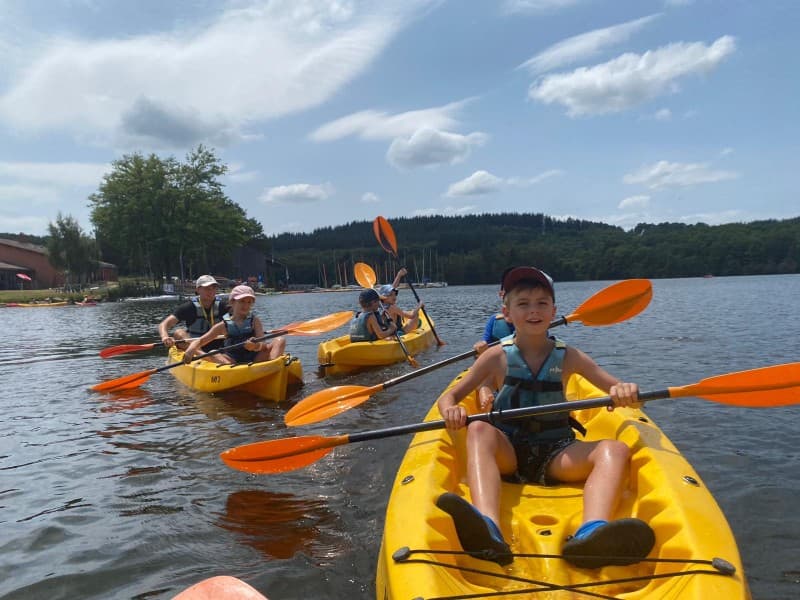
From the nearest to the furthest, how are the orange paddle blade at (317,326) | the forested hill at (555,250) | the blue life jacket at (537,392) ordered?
the blue life jacket at (537,392) → the orange paddle blade at (317,326) → the forested hill at (555,250)

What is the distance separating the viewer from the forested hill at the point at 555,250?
2847 inches

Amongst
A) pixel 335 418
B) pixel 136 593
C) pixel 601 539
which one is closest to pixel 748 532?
pixel 601 539

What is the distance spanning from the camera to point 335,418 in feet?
20.3

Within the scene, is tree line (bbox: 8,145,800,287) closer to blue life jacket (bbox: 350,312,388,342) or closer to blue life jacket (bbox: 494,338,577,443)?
blue life jacket (bbox: 350,312,388,342)

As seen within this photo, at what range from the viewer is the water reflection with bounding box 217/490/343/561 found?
10.7ft

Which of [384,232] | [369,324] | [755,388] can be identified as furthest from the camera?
[384,232]

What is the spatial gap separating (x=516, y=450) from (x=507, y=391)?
1.10ft

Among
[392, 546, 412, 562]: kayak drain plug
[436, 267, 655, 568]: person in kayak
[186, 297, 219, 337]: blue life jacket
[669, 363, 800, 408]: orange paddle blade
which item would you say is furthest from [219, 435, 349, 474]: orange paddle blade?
[186, 297, 219, 337]: blue life jacket

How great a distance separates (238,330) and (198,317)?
133cm

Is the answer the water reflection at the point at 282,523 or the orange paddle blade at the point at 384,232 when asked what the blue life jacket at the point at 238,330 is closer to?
the water reflection at the point at 282,523

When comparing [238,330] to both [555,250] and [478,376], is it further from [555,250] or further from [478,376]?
[555,250]

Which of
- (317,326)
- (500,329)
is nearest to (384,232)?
(317,326)

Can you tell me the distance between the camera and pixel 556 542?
100 inches

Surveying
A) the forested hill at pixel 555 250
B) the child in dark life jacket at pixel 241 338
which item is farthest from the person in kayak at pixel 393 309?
the forested hill at pixel 555 250
